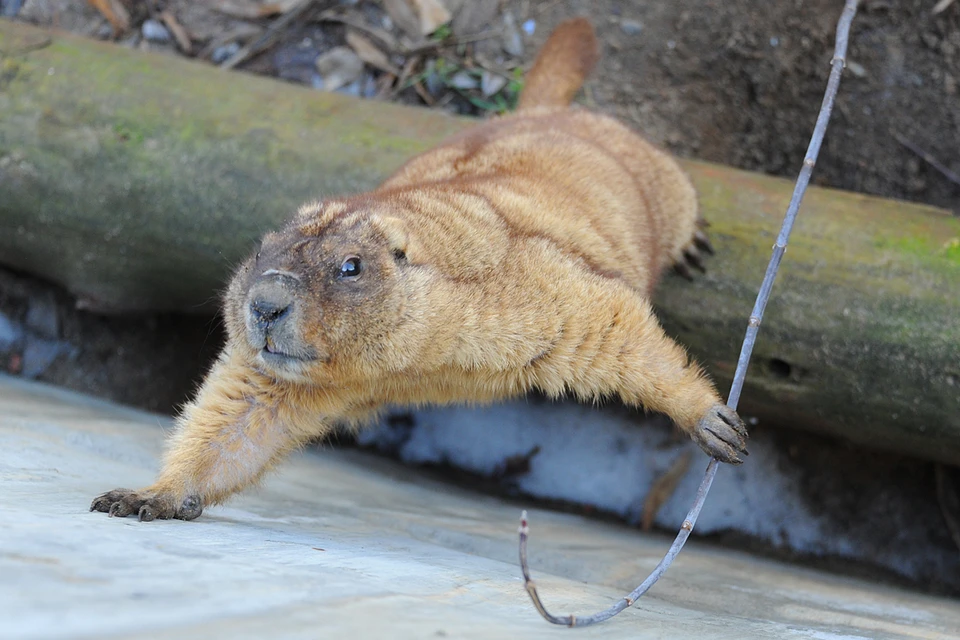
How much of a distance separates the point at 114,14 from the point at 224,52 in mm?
797

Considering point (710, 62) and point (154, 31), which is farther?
point (154, 31)

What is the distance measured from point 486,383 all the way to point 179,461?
1164 mm

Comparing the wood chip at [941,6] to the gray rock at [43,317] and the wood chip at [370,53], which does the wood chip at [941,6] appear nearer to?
the wood chip at [370,53]

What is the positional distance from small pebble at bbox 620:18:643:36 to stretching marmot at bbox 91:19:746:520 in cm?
254

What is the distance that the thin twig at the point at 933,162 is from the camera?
574cm

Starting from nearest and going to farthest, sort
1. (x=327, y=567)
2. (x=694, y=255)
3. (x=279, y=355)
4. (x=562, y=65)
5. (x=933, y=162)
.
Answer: (x=327, y=567) < (x=279, y=355) < (x=694, y=255) < (x=562, y=65) < (x=933, y=162)

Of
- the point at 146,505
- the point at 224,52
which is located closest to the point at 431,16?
the point at 224,52

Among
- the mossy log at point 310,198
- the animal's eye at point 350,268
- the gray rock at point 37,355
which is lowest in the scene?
the gray rock at point 37,355

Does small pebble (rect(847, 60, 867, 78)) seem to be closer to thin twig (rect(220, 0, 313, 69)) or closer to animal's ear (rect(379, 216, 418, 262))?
thin twig (rect(220, 0, 313, 69))

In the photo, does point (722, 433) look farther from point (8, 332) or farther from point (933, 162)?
point (8, 332)

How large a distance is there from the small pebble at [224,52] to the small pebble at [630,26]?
2671mm

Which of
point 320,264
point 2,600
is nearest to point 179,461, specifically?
Answer: point 320,264

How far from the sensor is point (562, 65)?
5.20 meters

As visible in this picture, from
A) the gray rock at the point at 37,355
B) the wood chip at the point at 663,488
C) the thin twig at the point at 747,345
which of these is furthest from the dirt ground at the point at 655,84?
the thin twig at the point at 747,345
